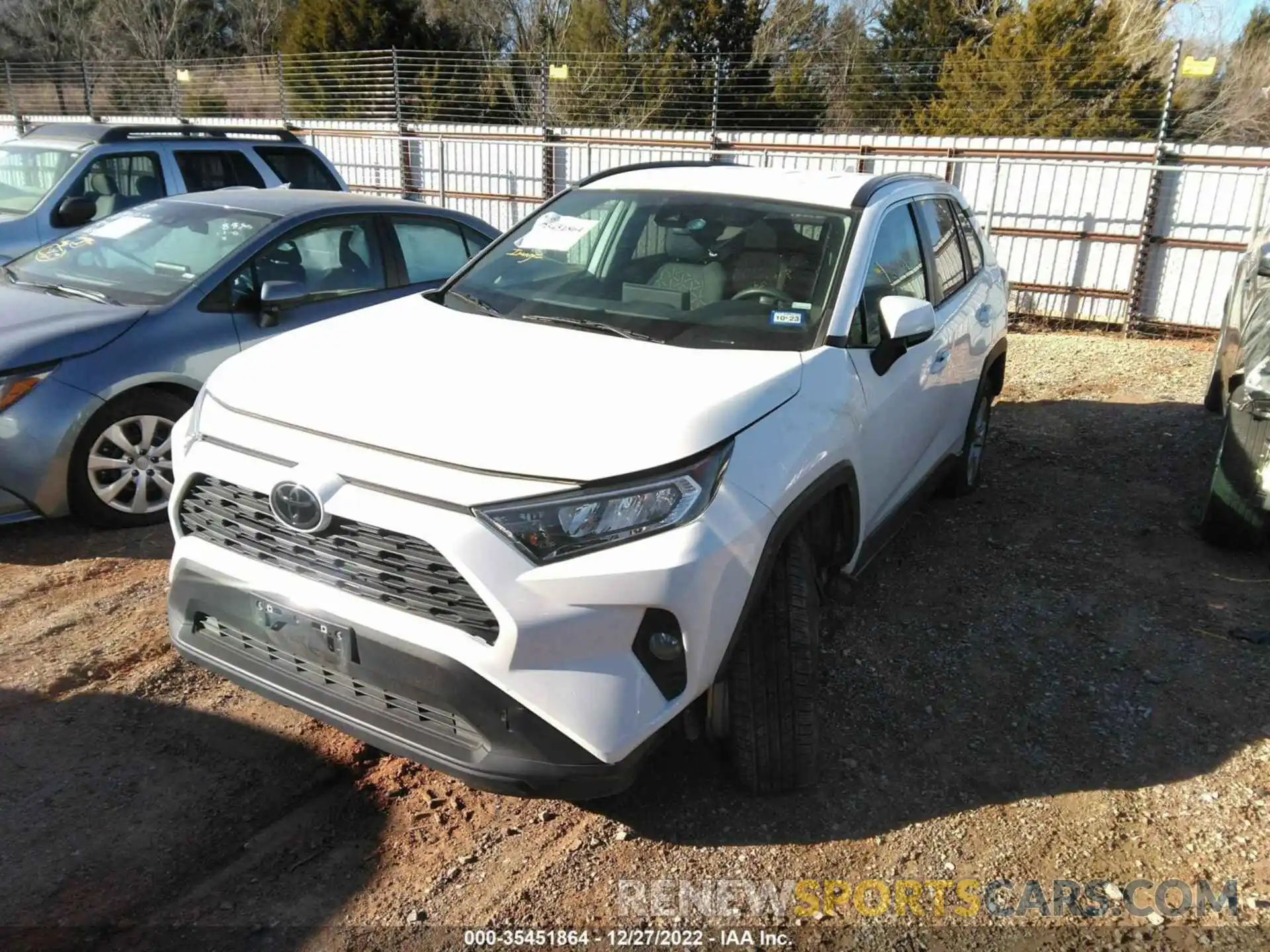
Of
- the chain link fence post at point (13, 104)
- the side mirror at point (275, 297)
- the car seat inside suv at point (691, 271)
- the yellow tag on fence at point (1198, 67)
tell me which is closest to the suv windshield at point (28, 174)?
the side mirror at point (275, 297)

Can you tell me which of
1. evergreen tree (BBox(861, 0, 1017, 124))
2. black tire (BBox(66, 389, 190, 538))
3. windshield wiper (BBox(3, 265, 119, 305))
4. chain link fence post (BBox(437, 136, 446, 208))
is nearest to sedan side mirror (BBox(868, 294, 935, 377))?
black tire (BBox(66, 389, 190, 538))

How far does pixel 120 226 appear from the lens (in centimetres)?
572

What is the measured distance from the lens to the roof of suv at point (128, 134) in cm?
826

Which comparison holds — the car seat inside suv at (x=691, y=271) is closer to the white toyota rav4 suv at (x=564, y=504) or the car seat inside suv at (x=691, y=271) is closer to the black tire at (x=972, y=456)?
the white toyota rav4 suv at (x=564, y=504)

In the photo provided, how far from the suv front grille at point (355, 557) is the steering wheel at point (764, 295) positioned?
165 centimetres

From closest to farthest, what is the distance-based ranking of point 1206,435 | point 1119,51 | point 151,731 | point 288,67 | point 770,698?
point 770,698
point 151,731
point 1206,435
point 1119,51
point 288,67

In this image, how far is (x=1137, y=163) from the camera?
11328 millimetres

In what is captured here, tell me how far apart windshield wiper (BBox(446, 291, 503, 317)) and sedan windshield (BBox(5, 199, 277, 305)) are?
6.54ft

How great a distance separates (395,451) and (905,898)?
72.4 inches

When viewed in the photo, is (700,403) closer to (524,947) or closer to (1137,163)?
(524,947)

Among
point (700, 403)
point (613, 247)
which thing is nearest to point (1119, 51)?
point (613, 247)

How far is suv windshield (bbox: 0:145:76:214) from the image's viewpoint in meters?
7.89

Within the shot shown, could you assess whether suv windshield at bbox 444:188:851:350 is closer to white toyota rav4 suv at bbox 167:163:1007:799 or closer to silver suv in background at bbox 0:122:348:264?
white toyota rav4 suv at bbox 167:163:1007:799

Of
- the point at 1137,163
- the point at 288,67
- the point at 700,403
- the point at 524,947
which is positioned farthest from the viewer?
the point at 288,67
